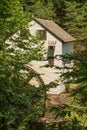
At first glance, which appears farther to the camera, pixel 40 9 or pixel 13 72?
pixel 40 9

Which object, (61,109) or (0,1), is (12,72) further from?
(61,109)

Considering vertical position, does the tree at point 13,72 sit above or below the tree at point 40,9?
above

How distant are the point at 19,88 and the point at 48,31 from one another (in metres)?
17.8

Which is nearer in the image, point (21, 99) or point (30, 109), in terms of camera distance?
point (21, 99)

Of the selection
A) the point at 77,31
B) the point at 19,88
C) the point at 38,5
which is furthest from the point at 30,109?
the point at 38,5

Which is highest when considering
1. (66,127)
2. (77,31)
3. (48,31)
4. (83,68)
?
(83,68)

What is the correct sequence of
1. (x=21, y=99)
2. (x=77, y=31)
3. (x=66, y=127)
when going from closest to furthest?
(x=66, y=127) < (x=21, y=99) < (x=77, y=31)

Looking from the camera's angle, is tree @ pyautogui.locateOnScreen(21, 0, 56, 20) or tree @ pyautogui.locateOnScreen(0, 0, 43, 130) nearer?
tree @ pyautogui.locateOnScreen(0, 0, 43, 130)

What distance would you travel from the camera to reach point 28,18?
15.4 m

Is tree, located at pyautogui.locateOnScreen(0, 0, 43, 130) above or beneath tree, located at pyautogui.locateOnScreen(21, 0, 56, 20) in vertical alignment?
above

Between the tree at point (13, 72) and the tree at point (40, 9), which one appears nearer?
the tree at point (13, 72)

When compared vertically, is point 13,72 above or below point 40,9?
above

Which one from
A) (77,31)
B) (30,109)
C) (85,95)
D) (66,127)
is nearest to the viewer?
(66,127)

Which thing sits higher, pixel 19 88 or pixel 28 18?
pixel 28 18
